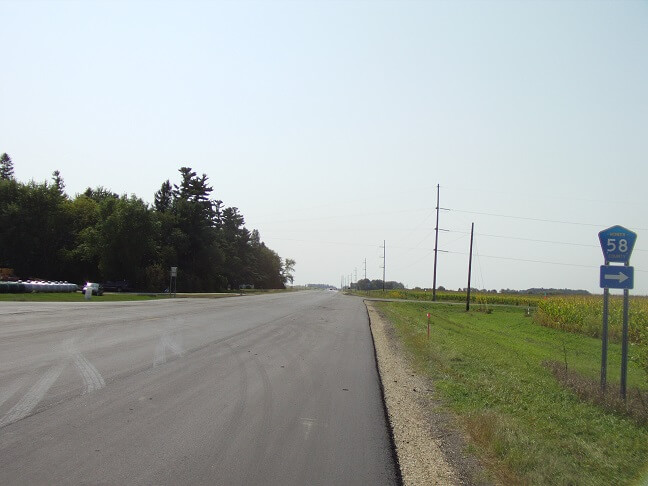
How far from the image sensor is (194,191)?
277ft

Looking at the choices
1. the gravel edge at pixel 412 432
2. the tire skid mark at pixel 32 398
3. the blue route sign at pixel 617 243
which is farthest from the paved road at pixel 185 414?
the blue route sign at pixel 617 243

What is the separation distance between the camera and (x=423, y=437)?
7.61m

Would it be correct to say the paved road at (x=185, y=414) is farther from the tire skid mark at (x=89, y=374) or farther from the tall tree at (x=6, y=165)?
the tall tree at (x=6, y=165)

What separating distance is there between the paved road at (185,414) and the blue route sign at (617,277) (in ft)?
15.5

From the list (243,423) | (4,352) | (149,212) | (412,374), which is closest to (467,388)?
(412,374)

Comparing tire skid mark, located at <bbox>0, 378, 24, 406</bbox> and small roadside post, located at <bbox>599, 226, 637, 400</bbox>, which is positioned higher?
small roadside post, located at <bbox>599, 226, 637, 400</bbox>

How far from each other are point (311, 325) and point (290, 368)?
519 inches

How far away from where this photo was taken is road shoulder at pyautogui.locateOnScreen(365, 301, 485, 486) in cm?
602

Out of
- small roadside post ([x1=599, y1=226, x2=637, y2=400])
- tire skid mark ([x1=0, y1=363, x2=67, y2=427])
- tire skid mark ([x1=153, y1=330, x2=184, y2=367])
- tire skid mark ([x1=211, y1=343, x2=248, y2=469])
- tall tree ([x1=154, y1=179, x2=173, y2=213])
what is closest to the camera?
tire skid mark ([x1=211, y1=343, x2=248, y2=469])

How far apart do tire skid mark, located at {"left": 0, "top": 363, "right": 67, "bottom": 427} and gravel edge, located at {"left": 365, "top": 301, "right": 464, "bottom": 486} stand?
512 centimetres

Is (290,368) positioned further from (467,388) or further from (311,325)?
(311,325)

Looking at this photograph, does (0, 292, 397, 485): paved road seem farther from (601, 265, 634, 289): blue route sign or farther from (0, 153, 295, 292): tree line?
(0, 153, 295, 292): tree line

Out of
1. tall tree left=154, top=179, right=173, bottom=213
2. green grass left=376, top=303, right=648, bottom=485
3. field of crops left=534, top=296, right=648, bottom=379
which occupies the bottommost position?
green grass left=376, top=303, right=648, bottom=485

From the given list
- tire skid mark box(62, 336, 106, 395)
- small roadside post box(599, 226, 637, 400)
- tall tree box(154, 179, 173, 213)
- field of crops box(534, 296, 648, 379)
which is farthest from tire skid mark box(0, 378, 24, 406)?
tall tree box(154, 179, 173, 213)
